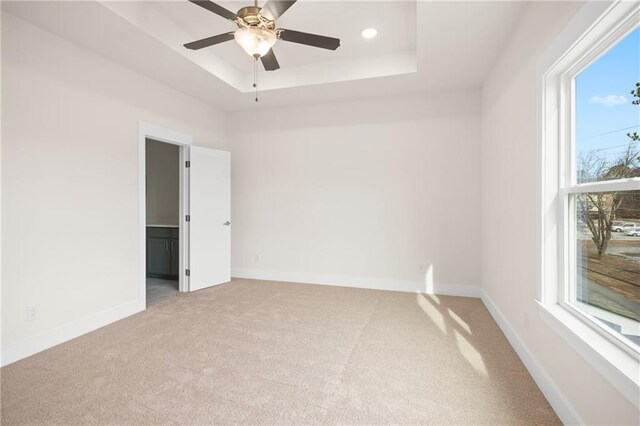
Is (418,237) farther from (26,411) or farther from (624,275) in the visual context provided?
(26,411)

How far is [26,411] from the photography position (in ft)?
5.82

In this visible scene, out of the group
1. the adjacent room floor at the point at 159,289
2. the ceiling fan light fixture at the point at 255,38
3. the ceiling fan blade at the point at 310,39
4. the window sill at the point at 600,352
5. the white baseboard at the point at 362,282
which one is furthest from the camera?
the white baseboard at the point at 362,282

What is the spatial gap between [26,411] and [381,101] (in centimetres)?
465

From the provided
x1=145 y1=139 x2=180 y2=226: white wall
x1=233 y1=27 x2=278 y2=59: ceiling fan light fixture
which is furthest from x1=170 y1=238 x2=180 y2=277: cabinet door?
x1=233 y1=27 x2=278 y2=59: ceiling fan light fixture

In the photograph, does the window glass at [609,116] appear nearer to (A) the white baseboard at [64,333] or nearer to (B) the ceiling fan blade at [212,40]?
(B) the ceiling fan blade at [212,40]

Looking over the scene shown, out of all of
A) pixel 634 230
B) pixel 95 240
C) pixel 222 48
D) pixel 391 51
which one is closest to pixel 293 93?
pixel 222 48

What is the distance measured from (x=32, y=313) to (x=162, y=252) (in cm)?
241

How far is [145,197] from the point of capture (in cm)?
388

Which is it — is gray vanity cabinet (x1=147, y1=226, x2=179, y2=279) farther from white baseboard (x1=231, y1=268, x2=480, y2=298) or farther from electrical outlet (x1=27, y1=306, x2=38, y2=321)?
electrical outlet (x1=27, y1=306, x2=38, y2=321)

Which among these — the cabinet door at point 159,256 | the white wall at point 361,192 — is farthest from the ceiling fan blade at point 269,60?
the cabinet door at point 159,256

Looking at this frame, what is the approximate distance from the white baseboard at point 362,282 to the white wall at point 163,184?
152 cm

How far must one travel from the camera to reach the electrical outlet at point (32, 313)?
97.2 inches

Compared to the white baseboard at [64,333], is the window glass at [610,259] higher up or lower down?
higher up

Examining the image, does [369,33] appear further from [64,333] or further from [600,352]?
[64,333]
